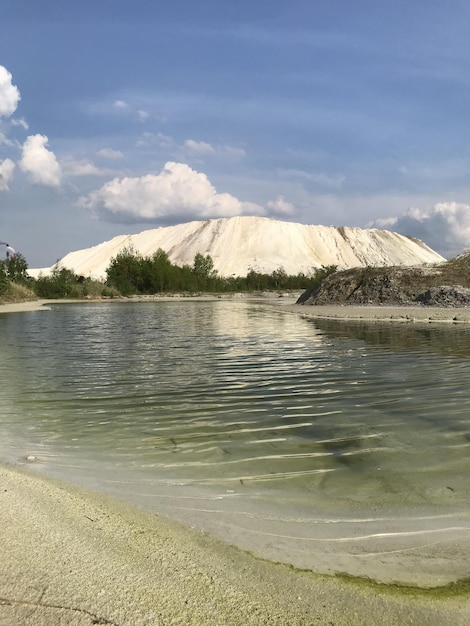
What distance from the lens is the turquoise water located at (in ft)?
14.8

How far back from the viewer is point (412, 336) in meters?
20.0

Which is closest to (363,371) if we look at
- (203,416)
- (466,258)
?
(203,416)

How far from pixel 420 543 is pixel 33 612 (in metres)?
2.86

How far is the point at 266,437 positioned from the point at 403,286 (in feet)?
116

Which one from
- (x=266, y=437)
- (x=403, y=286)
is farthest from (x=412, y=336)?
(x=403, y=286)

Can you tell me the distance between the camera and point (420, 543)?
156 inches

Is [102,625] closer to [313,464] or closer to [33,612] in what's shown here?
[33,612]

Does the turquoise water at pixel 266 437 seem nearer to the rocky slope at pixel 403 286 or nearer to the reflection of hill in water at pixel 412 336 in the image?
the reflection of hill in water at pixel 412 336

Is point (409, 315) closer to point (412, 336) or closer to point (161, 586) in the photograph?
point (412, 336)

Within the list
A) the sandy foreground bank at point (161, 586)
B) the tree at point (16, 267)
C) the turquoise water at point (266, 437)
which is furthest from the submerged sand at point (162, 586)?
the tree at point (16, 267)

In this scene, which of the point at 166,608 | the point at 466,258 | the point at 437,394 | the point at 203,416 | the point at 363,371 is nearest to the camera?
the point at 166,608

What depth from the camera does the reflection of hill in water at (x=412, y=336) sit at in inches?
640

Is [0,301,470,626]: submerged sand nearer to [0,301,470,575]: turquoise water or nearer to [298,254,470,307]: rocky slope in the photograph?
[0,301,470,575]: turquoise water

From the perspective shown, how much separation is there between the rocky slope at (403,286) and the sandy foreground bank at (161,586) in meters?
34.5
